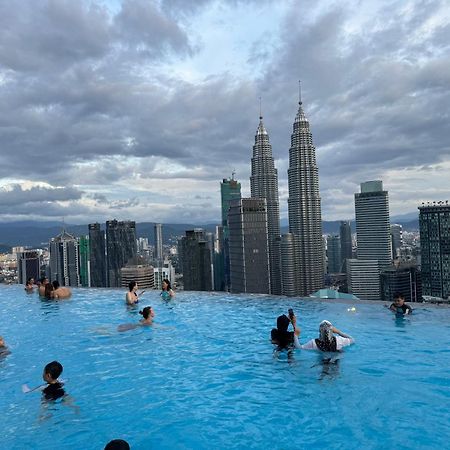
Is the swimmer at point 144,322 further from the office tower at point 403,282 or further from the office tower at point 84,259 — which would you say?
the office tower at point 84,259

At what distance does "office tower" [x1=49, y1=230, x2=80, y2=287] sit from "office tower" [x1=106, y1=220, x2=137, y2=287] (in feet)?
46.3

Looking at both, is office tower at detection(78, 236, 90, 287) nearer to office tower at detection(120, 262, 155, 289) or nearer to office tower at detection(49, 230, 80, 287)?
office tower at detection(49, 230, 80, 287)

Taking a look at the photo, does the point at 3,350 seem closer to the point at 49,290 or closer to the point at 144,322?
the point at 144,322

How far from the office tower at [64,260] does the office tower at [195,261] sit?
171 ft

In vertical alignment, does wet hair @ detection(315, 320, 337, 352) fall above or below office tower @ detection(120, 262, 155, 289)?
above

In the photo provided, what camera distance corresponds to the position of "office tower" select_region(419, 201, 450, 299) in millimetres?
126125

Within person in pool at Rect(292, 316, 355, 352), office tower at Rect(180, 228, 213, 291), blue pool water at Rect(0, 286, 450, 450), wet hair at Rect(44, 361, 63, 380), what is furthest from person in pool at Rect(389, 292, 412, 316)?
office tower at Rect(180, 228, 213, 291)

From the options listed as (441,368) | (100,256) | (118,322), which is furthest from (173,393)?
(100,256)

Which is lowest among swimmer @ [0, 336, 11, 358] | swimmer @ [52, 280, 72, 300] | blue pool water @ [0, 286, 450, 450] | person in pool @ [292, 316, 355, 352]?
blue pool water @ [0, 286, 450, 450]

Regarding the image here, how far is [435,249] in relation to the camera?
12912 cm

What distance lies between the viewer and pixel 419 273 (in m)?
135

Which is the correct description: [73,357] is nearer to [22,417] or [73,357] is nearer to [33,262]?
[22,417]

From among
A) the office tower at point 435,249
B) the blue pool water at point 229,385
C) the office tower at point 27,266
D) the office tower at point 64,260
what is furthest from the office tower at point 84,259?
the blue pool water at point 229,385

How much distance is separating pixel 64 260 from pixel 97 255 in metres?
14.5
